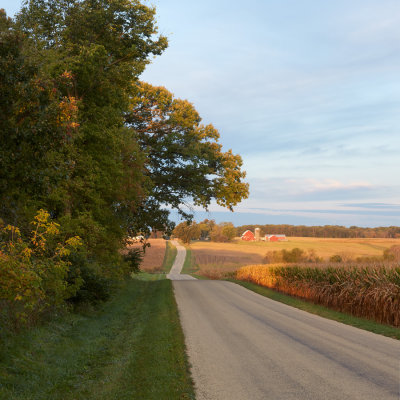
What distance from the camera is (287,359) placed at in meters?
8.82

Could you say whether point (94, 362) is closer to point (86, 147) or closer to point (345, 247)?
point (86, 147)

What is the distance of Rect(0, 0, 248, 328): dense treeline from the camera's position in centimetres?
889

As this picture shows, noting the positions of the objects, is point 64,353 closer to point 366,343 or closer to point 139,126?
point 366,343

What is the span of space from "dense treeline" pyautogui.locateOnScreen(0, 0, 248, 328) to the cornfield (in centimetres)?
983

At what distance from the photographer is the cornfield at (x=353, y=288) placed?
15.5 meters

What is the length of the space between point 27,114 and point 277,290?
22294 millimetres

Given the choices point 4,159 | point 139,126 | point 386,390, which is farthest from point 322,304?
point 139,126

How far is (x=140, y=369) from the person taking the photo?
809 cm

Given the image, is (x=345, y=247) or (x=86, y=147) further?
(x=345, y=247)

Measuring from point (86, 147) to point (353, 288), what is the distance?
1444cm

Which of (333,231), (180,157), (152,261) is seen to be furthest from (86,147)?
(333,231)

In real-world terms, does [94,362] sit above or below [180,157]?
below

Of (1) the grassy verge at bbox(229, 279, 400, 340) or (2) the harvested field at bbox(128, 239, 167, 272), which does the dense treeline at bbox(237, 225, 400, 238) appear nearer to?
(2) the harvested field at bbox(128, 239, 167, 272)

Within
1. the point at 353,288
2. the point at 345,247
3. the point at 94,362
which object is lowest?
the point at 345,247
